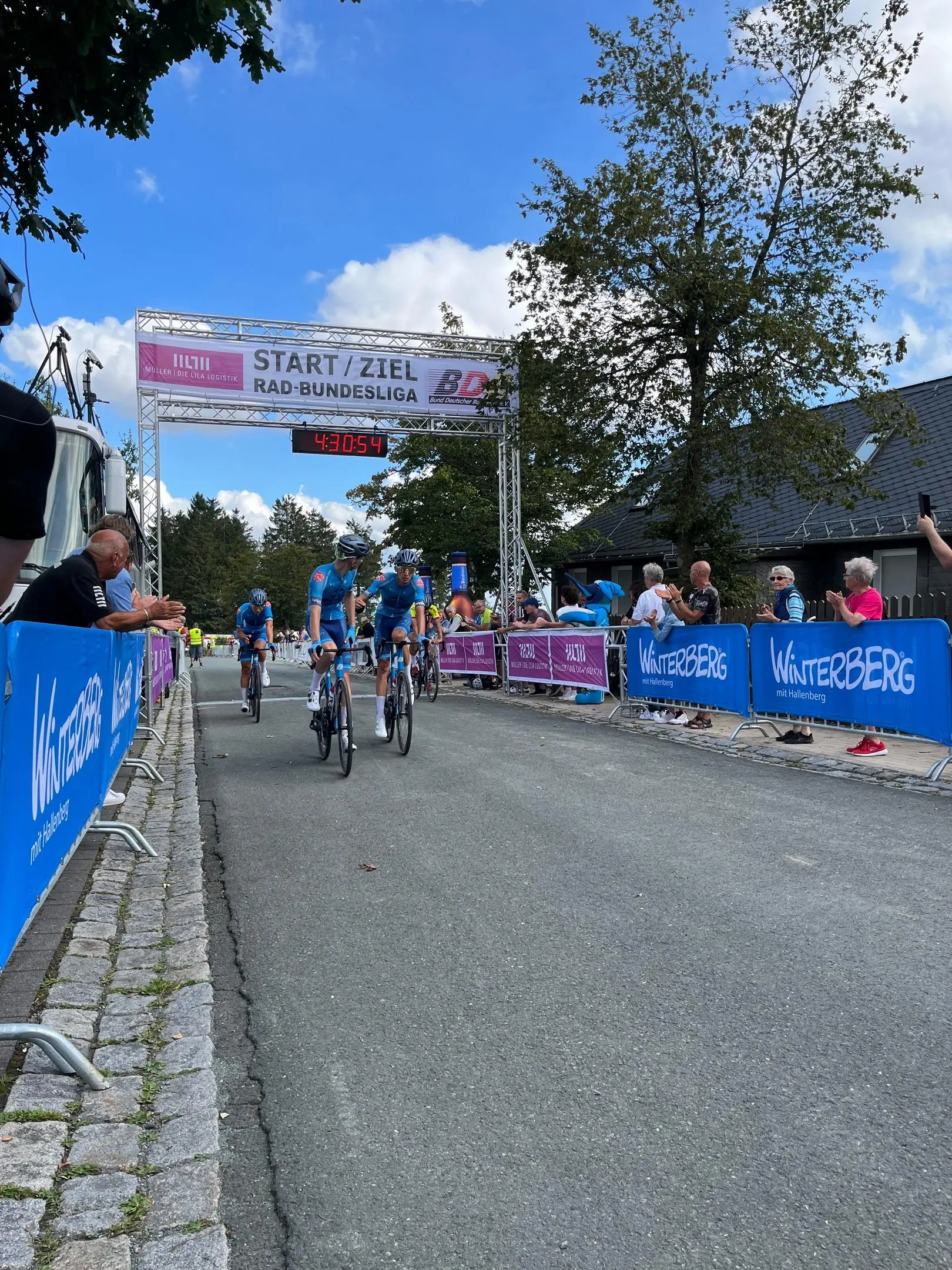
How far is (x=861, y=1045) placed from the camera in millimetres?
3367

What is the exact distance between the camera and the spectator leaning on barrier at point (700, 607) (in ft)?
42.1

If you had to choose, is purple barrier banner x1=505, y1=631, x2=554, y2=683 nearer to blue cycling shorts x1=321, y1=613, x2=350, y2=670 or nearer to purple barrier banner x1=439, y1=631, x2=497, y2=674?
purple barrier banner x1=439, y1=631, x2=497, y2=674

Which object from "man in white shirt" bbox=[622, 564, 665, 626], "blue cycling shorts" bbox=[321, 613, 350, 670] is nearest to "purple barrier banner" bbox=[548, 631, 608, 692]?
"man in white shirt" bbox=[622, 564, 665, 626]

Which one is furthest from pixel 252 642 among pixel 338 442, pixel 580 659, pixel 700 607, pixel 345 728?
pixel 338 442

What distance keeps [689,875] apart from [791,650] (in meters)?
5.69

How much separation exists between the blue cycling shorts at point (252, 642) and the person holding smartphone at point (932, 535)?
10194 mm

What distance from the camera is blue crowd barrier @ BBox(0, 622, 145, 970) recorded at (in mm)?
3236

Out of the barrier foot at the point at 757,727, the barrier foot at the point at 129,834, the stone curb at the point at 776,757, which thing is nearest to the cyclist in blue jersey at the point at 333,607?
the barrier foot at the point at 129,834

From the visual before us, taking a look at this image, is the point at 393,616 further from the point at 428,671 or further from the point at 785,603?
the point at 428,671

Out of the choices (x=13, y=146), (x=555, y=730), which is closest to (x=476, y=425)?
(x=555, y=730)

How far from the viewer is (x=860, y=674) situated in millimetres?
9695

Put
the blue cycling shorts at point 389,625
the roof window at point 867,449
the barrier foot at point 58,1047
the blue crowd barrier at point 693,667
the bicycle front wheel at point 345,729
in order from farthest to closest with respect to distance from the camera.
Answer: the roof window at point 867,449 → the blue crowd barrier at point 693,667 → the blue cycling shorts at point 389,625 → the bicycle front wheel at point 345,729 → the barrier foot at point 58,1047

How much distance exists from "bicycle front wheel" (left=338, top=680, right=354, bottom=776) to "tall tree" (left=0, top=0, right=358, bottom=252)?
4.89m

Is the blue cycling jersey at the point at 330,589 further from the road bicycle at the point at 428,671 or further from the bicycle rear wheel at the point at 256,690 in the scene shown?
the road bicycle at the point at 428,671
